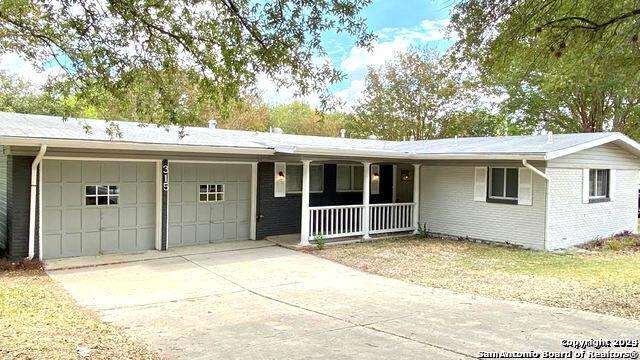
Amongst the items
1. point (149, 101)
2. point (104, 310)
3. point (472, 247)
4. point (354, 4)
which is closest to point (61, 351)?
point (104, 310)

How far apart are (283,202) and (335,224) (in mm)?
1617

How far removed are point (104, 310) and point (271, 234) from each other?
23.4 feet

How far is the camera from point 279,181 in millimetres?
13531

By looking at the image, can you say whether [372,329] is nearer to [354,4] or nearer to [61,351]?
[61,351]

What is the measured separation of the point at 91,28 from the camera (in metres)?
5.58

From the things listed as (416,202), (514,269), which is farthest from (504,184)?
(514,269)

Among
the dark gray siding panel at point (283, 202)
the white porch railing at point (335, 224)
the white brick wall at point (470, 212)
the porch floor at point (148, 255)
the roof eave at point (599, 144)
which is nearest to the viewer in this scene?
the porch floor at point (148, 255)

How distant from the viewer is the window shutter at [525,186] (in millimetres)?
12094

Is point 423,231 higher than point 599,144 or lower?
lower

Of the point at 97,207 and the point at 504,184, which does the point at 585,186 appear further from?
the point at 97,207

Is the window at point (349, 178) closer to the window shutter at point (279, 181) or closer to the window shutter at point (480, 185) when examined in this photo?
the window shutter at point (279, 181)

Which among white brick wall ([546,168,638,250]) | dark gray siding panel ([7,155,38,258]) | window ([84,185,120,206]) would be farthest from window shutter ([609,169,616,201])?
dark gray siding panel ([7,155,38,258])

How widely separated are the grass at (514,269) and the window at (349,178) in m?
2.87

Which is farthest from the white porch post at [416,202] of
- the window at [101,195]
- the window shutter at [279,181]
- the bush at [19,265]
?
the bush at [19,265]
